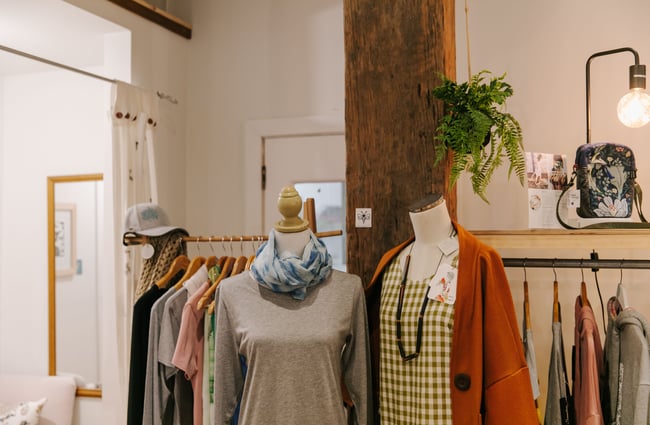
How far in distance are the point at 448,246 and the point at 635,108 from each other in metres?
0.97

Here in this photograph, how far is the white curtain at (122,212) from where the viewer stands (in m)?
2.95

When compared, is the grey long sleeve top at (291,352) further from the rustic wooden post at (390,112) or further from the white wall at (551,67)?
the white wall at (551,67)

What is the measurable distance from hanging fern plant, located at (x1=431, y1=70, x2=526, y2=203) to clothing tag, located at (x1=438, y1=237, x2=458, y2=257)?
0.17 m

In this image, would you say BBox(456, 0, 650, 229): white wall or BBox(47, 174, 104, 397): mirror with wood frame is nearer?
BBox(456, 0, 650, 229): white wall

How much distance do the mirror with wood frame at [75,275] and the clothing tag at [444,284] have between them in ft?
8.32

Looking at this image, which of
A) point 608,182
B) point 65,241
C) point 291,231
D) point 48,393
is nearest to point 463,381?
point 291,231

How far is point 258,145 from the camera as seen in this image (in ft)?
11.5

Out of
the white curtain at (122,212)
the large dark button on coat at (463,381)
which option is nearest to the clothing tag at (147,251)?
the white curtain at (122,212)

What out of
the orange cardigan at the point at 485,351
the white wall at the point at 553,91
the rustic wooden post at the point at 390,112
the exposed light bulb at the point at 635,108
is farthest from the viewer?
the white wall at the point at 553,91

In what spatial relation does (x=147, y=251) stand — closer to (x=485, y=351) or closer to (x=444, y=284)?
(x=444, y=284)

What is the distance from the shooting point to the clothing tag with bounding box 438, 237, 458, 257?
5.88 ft

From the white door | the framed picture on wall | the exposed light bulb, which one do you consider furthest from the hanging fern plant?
the framed picture on wall

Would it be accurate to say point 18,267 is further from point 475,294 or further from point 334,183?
point 475,294

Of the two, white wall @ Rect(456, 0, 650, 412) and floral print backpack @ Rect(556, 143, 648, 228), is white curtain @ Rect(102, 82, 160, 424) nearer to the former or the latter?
white wall @ Rect(456, 0, 650, 412)
